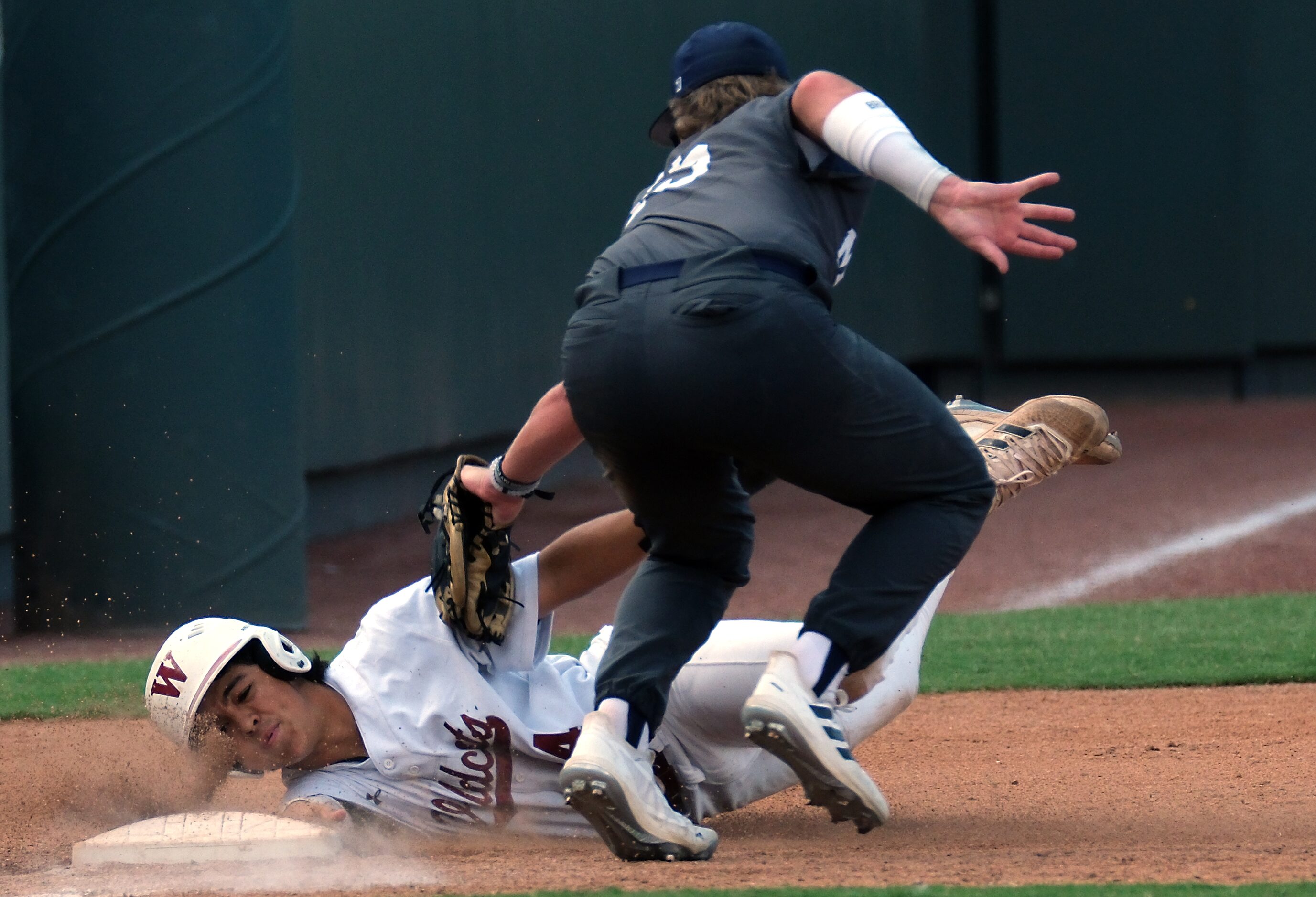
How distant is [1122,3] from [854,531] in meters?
7.65

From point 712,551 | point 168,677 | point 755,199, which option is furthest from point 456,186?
point 755,199

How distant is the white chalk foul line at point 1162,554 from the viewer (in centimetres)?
755

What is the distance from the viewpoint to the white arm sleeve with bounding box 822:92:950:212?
246 cm

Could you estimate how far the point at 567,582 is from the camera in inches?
127

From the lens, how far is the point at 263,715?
10.1 feet

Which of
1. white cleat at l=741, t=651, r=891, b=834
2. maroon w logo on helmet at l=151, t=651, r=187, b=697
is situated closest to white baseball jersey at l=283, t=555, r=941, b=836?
maroon w logo on helmet at l=151, t=651, r=187, b=697

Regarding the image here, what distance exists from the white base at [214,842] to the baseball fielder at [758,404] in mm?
617

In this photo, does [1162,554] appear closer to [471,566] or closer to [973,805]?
[973,805]

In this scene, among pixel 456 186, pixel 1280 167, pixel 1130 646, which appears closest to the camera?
pixel 1130 646

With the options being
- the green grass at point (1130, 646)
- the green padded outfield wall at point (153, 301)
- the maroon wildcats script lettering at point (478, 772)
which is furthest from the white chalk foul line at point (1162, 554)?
the maroon wildcats script lettering at point (478, 772)

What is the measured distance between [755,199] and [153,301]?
4.64 meters

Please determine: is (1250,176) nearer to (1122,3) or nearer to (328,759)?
(1122,3)

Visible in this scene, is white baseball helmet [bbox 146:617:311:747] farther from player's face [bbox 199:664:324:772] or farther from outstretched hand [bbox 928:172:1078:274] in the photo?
outstretched hand [bbox 928:172:1078:274]

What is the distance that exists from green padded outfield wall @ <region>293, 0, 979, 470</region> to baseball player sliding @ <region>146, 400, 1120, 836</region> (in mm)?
5741
